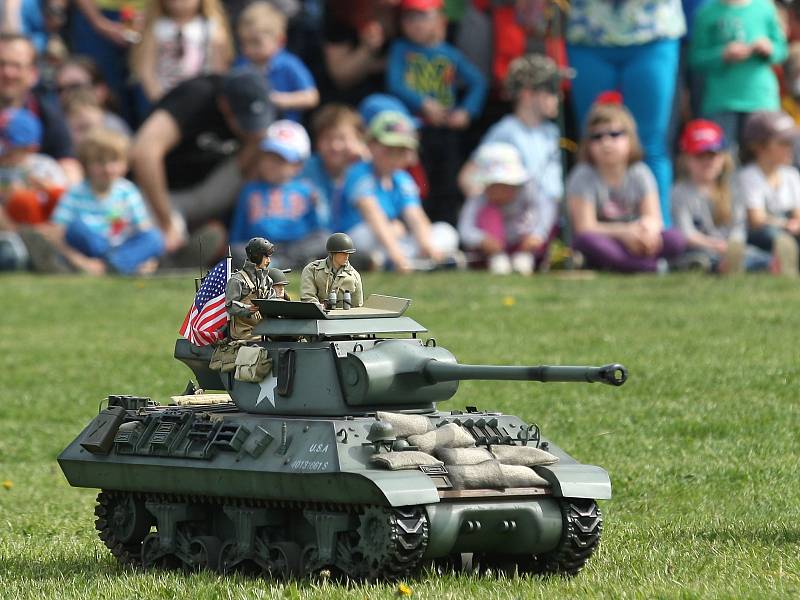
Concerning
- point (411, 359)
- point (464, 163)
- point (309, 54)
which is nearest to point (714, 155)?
point (464, 163)

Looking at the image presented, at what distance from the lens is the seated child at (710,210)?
20922mm

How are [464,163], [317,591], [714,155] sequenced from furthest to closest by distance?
[464,163] → [714,155] → [317,591]

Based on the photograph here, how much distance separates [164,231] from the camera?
21797 mm

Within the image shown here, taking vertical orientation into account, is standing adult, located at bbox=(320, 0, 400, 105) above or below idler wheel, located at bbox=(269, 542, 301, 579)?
above

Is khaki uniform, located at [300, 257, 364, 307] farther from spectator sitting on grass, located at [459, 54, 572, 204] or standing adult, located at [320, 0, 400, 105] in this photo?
standing adult, located at [320, 0, 400, 105]

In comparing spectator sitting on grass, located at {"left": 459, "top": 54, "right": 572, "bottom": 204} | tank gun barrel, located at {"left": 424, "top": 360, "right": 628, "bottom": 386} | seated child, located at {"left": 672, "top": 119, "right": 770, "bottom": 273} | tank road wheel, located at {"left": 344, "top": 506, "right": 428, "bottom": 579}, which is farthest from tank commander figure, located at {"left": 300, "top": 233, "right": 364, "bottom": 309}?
seated child, located at {"left": 672, "top": 119, "right": 770, "bottom": 273}

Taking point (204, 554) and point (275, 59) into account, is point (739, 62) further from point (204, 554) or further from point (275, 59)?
point (204, 554)

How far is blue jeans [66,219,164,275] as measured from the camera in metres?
21.4

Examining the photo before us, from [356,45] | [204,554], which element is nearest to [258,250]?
[204,554]

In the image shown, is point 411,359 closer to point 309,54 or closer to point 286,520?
point 286,520

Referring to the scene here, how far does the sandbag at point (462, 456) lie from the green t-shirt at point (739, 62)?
39.1 ft

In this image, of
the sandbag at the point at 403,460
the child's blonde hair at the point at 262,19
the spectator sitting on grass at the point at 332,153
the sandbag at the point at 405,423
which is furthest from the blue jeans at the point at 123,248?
the sandbag at the point at 403,460

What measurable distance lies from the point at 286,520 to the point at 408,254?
10.4m

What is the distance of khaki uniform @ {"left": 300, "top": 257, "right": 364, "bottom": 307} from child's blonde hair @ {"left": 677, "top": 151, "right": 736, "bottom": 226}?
10533 millimetres
